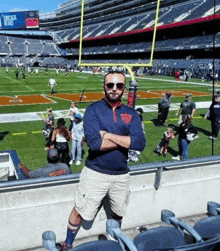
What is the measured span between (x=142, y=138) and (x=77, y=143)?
15.0 ft

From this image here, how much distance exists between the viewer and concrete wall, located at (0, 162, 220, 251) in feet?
10.5

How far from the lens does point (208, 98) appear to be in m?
20.7

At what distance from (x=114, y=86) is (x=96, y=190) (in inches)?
44.2

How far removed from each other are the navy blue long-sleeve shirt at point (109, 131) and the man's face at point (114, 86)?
96mm

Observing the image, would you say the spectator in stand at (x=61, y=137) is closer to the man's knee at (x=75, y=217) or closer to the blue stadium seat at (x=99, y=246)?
the man's knee at (x=75, y=217)

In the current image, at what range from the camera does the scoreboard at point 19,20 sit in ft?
306

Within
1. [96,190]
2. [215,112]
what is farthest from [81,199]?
A: [215,112]

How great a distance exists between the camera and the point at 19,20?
93.3 meters

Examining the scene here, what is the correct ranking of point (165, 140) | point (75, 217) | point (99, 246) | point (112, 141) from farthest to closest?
1. point (165, 140)
2. point (75, 217)
3. point (112, 141)
4. point (99, 246)

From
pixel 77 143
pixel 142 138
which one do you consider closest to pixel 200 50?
pixel 77 143

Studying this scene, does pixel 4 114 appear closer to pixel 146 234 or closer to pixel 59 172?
pixel 59 172

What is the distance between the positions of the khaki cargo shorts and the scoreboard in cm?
9942

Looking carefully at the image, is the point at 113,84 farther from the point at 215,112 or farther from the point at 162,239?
the point at 215,112

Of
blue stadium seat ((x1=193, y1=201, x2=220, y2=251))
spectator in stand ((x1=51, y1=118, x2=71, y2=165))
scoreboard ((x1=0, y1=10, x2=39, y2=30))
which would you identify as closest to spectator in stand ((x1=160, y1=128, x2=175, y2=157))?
spectator in stand ((x1=51, y1=118, x2=71, y2=165))
